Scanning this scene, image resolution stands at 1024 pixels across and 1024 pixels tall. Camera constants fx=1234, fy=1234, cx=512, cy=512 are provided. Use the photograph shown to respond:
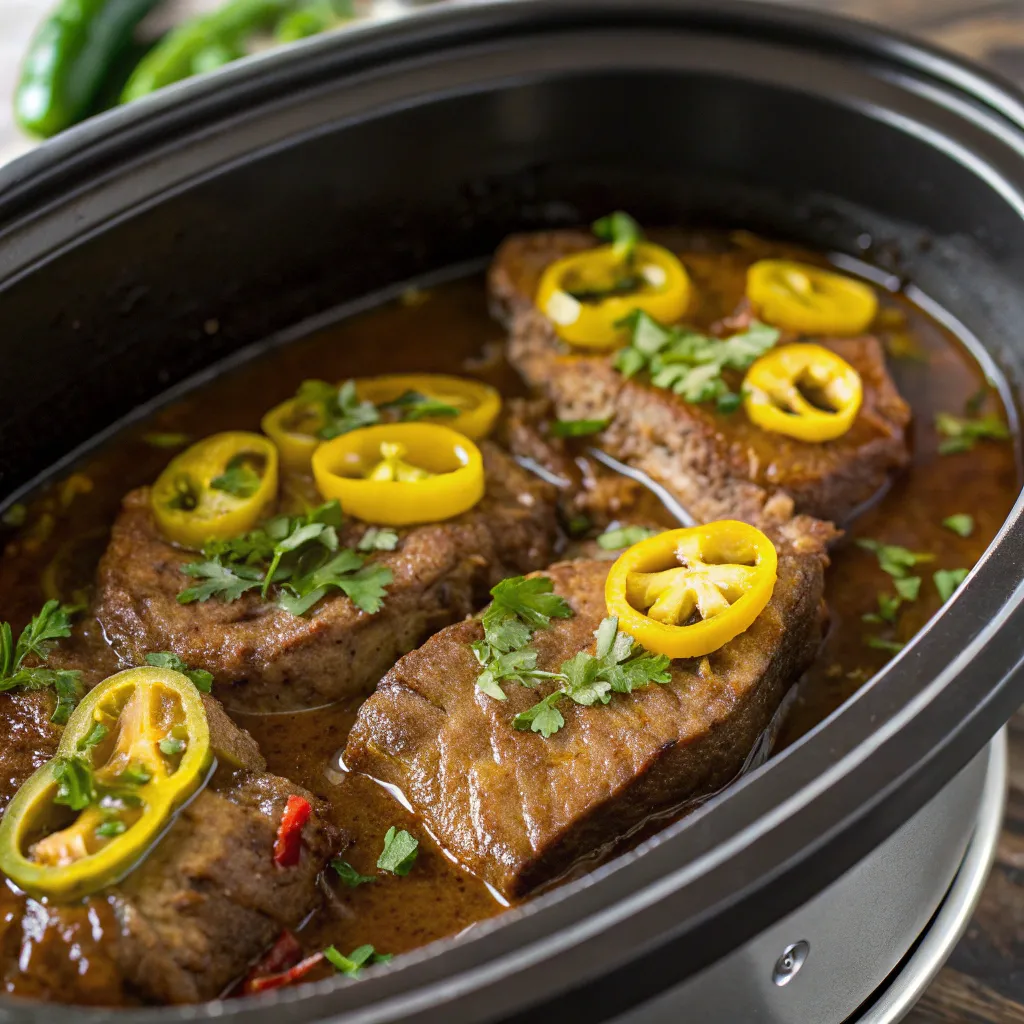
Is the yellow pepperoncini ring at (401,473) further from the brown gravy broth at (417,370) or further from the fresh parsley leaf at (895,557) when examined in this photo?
the fresh parsley leaf at (895,557)

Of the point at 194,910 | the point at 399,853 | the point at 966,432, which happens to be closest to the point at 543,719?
the point at 399,853

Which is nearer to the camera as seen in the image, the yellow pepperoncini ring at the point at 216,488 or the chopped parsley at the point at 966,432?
the yellow pepperoncini ring at the point at 216,488

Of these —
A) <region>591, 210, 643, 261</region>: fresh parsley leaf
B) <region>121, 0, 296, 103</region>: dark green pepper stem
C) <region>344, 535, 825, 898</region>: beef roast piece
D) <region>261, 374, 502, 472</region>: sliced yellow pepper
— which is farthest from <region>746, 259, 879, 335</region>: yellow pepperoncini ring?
<region>121, 0, 296, 103</region>: dark green pepper stem

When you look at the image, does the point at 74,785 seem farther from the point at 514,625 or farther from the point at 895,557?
the point at 895,557

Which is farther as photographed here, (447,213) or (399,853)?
(447,213)

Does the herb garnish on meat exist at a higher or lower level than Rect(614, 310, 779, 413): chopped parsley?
lower

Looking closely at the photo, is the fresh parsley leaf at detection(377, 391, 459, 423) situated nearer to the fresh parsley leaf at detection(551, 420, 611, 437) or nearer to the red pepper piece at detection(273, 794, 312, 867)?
the fresh parsley leaf at detection(551, 420, 611, 437)

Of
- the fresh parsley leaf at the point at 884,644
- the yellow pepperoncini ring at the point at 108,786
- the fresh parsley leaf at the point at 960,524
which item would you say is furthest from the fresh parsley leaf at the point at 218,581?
the fresh parsley leaf at the point at 960,524
